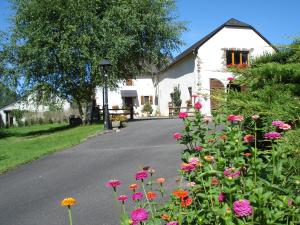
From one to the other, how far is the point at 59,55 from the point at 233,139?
20120 millimetres

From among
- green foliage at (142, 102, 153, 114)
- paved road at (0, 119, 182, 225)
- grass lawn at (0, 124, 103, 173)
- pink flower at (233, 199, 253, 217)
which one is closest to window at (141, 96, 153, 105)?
green foliage at (142, 102, 153, 114)

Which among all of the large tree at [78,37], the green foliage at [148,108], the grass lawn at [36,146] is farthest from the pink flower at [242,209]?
the green foliage at [148,108]

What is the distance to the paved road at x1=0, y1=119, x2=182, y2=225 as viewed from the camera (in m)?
5.59

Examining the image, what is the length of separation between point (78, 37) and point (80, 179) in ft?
50.2

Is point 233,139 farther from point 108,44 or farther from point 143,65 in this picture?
point 143,65

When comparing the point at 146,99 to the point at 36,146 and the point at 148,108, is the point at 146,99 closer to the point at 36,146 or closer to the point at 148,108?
the point at 148,108

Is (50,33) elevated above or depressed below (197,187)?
above

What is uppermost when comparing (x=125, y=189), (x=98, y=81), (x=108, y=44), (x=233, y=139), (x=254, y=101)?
(x=108, y=44)

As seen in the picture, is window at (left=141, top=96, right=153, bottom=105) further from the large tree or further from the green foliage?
the large tree

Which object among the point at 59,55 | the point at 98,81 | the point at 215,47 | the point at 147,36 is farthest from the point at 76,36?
the point at 215,47

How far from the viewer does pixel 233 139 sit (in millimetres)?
2779

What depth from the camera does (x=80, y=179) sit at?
314 inches

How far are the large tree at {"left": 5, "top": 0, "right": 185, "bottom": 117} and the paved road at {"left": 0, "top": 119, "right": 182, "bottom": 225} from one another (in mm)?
9969

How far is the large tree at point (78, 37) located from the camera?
22078mm
